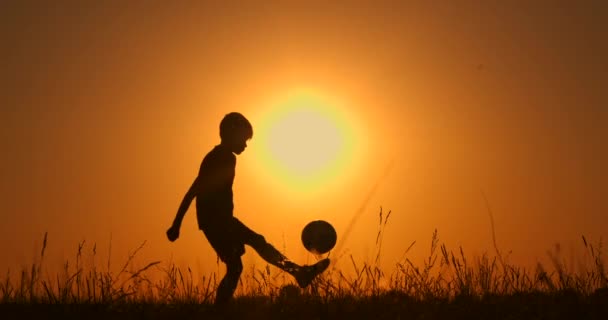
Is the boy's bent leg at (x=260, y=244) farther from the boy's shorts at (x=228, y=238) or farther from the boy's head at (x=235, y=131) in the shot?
the boy's head at (x=235, y=131)

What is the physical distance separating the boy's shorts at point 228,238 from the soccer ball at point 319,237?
843 millimetres

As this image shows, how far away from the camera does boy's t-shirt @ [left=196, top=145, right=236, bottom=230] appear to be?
7559 millimetres

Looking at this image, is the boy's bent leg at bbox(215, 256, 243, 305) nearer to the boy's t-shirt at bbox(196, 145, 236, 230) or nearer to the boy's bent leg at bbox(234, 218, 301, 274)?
the boy's bent leg at bbox(234, 218, 301, 274)

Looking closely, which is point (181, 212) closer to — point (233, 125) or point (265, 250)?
point (265, 250)

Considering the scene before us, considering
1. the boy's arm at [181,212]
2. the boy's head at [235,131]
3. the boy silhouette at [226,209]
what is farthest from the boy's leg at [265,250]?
the boy's head at [235,131]

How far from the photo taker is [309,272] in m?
7.06

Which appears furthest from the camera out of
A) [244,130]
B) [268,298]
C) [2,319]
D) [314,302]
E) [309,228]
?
[309,228]

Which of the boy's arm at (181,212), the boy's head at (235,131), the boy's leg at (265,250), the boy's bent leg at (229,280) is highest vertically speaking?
the boy's head at (235,131)

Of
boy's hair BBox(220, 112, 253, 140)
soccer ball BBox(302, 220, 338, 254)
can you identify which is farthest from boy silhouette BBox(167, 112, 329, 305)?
soccer ball BBox(302, 220, 338, 254)

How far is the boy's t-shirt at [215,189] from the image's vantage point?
7559 millimetres

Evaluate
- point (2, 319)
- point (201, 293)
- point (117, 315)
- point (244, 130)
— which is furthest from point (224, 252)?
point (2, 319)

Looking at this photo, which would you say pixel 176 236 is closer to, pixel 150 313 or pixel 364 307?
pixel 150 313

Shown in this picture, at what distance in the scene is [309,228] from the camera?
28.0 ft

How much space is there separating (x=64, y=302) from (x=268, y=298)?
5.96 ft
